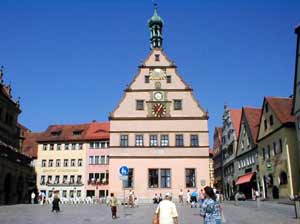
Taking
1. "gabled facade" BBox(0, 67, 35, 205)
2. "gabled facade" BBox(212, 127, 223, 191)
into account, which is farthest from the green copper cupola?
"gabled facade" BBox(212, 127, 223, 191)

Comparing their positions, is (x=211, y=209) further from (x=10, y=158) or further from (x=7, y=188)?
(x=7, y=188)

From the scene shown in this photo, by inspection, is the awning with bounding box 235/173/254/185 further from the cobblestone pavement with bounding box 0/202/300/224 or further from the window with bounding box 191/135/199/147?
the cobblestone pavement with bounding box 0/202/300/224

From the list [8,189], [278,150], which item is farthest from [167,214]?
[8,189]

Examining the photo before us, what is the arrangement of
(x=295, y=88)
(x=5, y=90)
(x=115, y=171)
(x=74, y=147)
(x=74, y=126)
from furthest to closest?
(x=74, y=126), (x=74, y=147), (x=5, y=90), (x=115, y=171), (x=295, y=88)

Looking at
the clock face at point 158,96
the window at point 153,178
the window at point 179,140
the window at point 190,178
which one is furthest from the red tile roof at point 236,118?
the window at point 153,178

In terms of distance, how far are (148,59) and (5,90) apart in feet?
70.4

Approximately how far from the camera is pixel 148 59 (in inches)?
1927

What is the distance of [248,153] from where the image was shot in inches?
2098

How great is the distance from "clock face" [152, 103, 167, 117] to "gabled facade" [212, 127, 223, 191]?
28517mm

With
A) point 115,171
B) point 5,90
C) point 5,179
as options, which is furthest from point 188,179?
point 5,90

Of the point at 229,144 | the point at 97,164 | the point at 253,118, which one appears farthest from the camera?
the point at 97,164

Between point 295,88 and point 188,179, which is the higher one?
point 295,88

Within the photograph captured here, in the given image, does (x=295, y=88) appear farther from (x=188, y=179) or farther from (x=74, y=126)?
(x=74, y=126)

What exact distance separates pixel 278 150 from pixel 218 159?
33.4m
